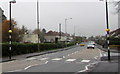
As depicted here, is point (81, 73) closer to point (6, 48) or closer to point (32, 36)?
point (6, 48)

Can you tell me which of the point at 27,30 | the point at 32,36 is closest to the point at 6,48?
the point at 32,36

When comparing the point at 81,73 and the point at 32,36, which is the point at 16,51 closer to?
the point at 81,73

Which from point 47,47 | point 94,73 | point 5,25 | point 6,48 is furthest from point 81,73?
point 5,25

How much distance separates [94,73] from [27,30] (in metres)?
112

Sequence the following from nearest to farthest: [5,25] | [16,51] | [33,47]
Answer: [16,51] → [33,47] → [5,25]

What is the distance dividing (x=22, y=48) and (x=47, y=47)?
19352 millimetres

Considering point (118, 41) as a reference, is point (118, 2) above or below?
above

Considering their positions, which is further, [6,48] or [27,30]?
[27,30]

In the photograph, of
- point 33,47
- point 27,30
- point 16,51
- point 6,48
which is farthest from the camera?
point 27,30

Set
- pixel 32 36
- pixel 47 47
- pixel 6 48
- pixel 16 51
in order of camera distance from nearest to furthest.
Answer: pixel 6 48
pixel 16 51
pixel 47 47
pixel 32 36

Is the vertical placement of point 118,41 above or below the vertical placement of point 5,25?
below

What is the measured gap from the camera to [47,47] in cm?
5009

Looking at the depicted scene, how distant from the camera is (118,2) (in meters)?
26.7

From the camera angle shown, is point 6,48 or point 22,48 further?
point 22,48
